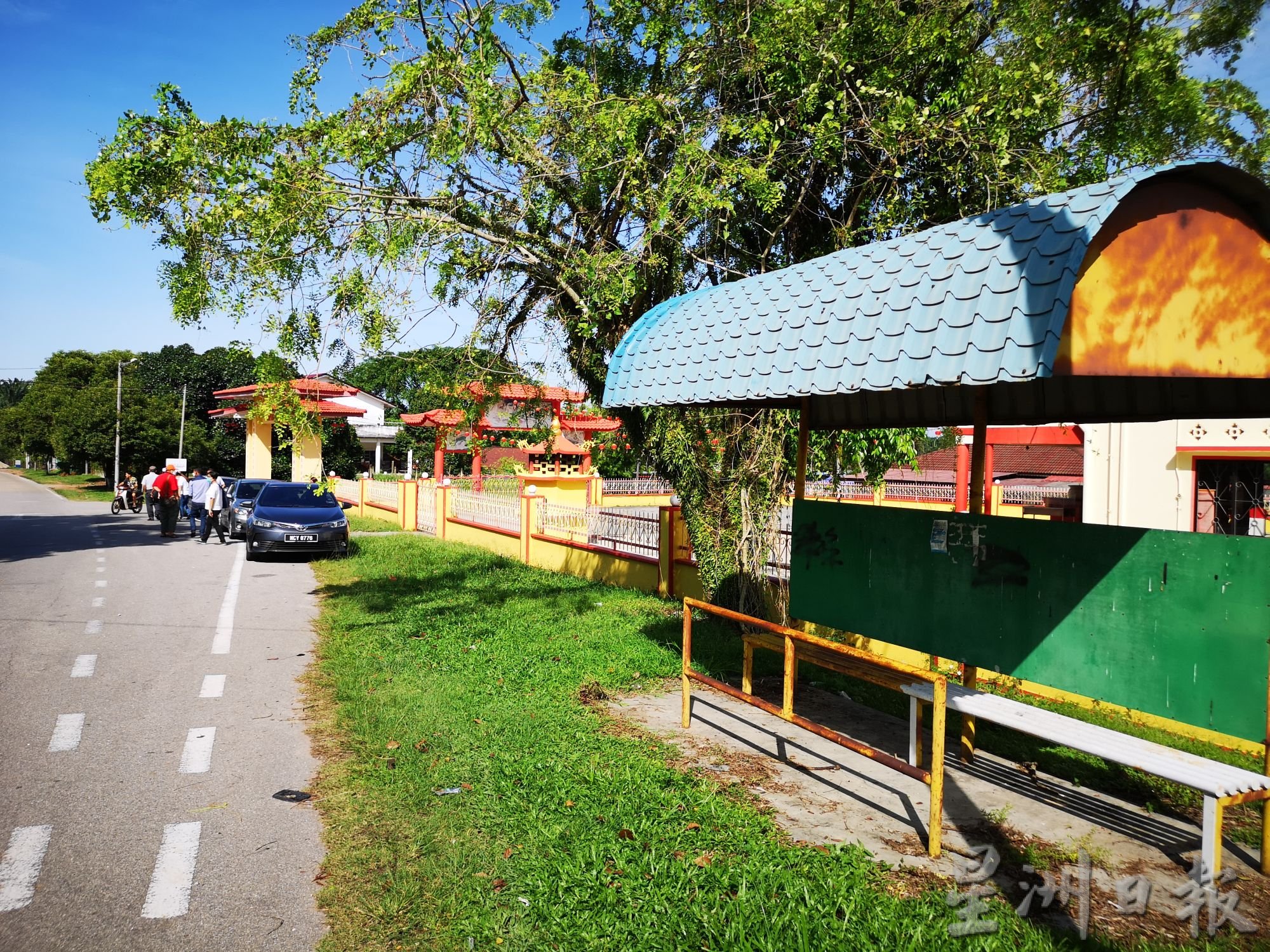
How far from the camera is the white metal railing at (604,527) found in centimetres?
1223

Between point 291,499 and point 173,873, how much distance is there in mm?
14055

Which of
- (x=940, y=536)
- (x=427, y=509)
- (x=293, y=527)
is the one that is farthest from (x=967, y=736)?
(x=427, y=509)

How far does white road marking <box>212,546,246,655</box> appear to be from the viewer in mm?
8922

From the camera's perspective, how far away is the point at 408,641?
9.01 meters

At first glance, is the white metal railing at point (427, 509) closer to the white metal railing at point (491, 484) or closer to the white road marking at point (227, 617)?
the white metal railing at point (491, 484)

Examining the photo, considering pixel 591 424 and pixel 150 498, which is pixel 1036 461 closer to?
pixel 591 424

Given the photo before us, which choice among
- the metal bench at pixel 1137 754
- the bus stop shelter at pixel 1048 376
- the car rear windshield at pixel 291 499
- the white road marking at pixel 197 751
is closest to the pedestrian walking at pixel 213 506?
the car rear windshield at pixel 291 499

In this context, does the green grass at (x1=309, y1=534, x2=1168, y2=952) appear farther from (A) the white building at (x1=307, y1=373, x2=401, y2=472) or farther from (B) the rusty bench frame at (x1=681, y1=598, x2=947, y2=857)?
(A) the white building at (x1=307, y1=373, x2=401, y2=472)

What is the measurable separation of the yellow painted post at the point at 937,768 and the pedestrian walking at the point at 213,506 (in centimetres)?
1870

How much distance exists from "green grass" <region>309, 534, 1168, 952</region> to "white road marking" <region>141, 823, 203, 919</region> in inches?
24.5

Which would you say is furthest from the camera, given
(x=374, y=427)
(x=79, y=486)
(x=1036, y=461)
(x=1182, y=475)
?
(x=374, y=427)

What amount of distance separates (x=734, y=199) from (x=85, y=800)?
760cm

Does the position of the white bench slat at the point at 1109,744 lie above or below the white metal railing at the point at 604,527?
below

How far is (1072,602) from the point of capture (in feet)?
15.1
